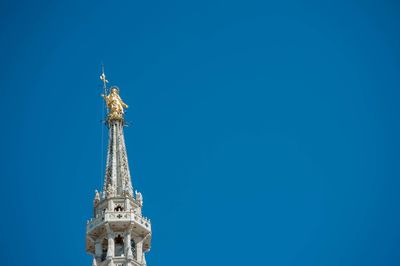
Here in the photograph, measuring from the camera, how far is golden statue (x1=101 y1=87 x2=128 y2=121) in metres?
119

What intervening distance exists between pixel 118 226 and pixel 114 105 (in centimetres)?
2187

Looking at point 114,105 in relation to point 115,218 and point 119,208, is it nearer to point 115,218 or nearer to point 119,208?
point 119,208

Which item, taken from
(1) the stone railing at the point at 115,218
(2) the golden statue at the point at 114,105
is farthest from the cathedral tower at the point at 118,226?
(2) the golden statue at the point at 114,105

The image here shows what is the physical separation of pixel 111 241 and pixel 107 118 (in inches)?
864

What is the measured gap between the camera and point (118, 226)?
336 ft

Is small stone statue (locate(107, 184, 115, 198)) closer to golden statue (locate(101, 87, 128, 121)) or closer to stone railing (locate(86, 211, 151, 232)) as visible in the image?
stone railing (locate(86, 211, 151, 232))

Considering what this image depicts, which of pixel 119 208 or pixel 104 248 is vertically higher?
pixel 119 208

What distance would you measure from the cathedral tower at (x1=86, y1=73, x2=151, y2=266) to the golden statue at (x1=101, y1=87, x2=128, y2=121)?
10195mm

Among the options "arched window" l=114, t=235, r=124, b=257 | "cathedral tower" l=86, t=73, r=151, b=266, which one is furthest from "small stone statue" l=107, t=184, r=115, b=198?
"arched window" l=114, t=235, r=124, b=257

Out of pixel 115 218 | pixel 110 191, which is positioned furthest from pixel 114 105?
pixel 115 218

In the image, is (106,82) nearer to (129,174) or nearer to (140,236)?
(129,174)

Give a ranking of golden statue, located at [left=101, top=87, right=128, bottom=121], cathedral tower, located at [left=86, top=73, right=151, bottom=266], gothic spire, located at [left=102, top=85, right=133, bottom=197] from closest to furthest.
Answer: cathedral tower, located at [left=86, top=73, right=151, bottom=266] → gothic spire, located at [left=102, top=85, right=133, bottom=197] → golden statue, located at [left=101, top=87, right=128, bottom=121]

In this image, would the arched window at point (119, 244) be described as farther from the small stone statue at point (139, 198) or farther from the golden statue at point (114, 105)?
the golden statue at point (114, 105)

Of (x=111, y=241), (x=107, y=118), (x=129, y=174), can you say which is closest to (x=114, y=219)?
(x=111, y=241)
